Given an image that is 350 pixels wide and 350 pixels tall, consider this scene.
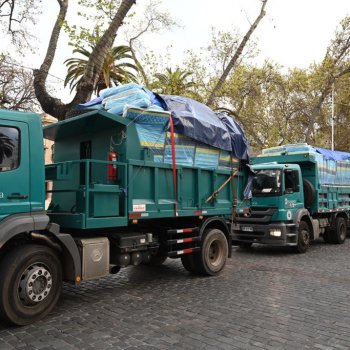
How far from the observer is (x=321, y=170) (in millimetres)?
12430

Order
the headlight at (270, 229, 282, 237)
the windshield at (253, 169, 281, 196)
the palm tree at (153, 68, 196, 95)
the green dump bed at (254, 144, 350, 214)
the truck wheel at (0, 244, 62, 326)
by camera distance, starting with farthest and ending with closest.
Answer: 1. the palm tree at (153, 68, 196, 95)
2. the green dump bed at (254, 144, 350, 214)
3. the windshield at (253, 169, 281, 196)
4. the headlight at (270, 229, 282, 237)
5. the truck wheel at (0, 244, 62, 326)

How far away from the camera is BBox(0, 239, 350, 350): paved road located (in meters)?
4.47

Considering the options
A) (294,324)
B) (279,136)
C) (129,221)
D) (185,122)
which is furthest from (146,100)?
(279,136)

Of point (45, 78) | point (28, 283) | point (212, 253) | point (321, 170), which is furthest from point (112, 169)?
point (321, 170)

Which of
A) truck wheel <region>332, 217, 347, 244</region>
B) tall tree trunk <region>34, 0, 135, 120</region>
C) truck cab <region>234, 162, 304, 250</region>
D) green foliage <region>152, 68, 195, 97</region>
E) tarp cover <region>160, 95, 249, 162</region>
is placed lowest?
truck wheel <region>332, 217, 347, 244</region>

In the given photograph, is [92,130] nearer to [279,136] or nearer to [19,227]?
[19,227]

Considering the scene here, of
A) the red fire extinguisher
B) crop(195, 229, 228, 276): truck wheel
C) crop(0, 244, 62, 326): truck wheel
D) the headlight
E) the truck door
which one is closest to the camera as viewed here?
crop(0, 244, 62, 326): truck wheel

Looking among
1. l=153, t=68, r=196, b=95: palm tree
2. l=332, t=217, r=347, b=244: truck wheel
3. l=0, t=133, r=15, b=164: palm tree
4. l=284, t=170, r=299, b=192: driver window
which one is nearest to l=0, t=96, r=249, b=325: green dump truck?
l=0, t=133, r=15, b=164: palm tree

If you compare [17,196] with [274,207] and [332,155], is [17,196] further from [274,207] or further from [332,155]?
[332,155]

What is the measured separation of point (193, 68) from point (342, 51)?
9.29 metres

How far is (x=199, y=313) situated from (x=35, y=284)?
7.41 feet

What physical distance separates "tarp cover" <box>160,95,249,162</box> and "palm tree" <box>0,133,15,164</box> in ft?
9.84

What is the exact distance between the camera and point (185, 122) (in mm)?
7160

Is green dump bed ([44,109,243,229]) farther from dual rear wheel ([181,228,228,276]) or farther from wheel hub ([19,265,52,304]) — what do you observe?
wheel hub ([19,265,52,304])
